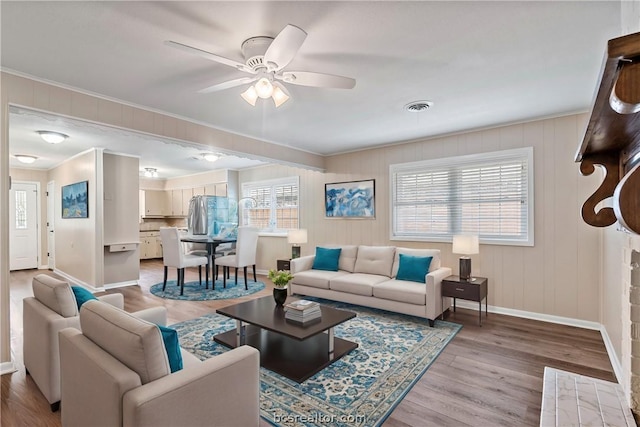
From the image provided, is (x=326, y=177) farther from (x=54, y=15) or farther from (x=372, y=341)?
(x=54, y=15)

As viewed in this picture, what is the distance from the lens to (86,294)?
2.34 m

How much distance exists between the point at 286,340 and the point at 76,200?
5192 millimetres

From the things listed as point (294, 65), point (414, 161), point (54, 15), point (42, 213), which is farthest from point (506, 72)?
point (42, 213)

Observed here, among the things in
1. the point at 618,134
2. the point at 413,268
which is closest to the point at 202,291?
the point at 413,268

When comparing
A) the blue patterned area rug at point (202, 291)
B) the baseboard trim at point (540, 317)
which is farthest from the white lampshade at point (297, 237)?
the baseboard trim at point (540, 317)

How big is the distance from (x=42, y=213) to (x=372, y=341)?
27.8ft

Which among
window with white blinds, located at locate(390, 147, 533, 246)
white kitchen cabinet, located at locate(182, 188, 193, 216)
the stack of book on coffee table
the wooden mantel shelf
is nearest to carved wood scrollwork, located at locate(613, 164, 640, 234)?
the wooden mantel shelf

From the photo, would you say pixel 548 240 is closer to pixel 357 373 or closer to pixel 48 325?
pixel 357 373

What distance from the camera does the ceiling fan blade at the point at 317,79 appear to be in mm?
2147

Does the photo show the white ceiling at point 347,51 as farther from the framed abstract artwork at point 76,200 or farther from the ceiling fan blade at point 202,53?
the framed abstract artwork at point 76,200

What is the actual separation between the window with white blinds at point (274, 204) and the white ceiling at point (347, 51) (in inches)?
118

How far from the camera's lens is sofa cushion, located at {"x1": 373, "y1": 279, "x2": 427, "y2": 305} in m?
3.59

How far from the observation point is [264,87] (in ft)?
7.45

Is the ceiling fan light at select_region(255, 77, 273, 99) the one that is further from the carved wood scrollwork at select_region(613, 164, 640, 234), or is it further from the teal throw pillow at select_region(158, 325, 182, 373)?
the carved wood scrollwork at select_region(613, 164, 640, 234)
